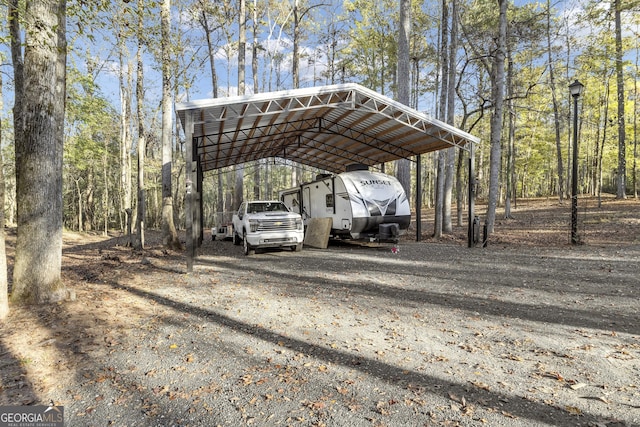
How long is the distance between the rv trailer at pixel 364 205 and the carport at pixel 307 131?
1.93m

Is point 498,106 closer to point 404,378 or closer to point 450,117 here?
point 450,117

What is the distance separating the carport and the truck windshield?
190cm

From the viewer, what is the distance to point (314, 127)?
50.8 feet

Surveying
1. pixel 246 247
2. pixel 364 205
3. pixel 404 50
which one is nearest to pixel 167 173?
pixel 246 247

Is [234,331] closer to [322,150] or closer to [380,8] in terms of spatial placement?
[322,150]

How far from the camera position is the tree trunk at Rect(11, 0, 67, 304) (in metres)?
4.70

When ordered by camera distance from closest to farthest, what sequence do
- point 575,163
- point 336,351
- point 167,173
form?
point 336,351
point 575,163
point 167,173

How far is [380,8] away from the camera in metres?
23.5

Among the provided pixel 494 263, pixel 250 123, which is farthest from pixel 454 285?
pixel 250 123

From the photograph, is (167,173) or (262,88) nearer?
(167,173)

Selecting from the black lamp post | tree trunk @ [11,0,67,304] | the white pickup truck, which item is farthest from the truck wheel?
the black lamp post

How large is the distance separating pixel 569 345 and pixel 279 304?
393 cm

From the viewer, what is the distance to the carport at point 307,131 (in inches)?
358

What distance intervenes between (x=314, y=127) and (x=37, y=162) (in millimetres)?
11847
